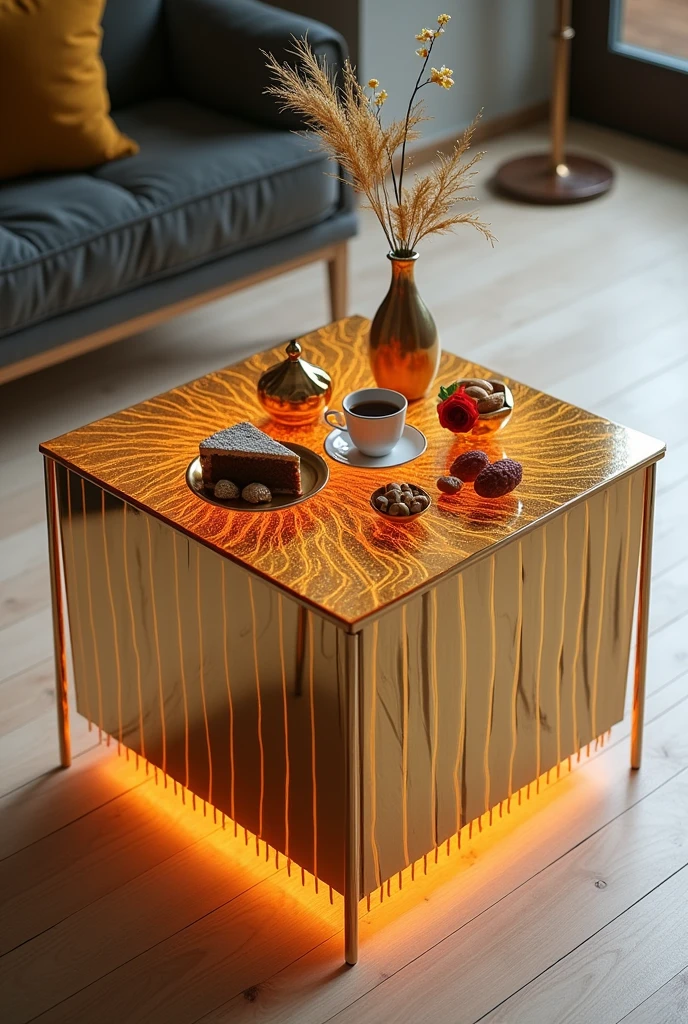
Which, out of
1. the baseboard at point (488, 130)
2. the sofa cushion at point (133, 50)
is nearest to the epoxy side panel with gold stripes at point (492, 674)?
the sofa cushion at point (133, 50)

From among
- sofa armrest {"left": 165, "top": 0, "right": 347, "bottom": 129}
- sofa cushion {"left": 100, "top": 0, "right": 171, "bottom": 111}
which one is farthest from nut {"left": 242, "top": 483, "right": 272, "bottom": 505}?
sofa cushion {"left": 100, "top": 0, "right": 171, "bottom": 111}

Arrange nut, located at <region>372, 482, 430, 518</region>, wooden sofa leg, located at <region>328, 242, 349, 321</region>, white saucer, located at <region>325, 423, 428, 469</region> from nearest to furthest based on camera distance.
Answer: nut, located at <region>372, 482, 430, 518</region>
white saucer, located at <region>325, 423, 428, 469</region>
wooden sofa leg, located at <region>328, 242, 349, 321</region>

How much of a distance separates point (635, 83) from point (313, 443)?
8.93ft

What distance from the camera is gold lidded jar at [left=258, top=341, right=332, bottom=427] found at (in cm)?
183

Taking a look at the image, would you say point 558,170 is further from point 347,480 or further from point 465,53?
point 347,480

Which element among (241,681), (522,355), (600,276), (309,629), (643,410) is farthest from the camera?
(600,276)

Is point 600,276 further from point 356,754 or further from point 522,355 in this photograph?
point 356,754

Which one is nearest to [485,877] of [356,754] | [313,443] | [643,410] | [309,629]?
[356,754]

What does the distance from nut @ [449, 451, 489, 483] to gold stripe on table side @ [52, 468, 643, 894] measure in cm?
11

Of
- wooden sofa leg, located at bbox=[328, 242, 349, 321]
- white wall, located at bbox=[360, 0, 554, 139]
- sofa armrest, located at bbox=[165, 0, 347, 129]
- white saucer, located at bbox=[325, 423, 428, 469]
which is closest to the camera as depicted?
white saucer, located at bbox=[325, 423, 428, 469]

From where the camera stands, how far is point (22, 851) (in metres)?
1.94

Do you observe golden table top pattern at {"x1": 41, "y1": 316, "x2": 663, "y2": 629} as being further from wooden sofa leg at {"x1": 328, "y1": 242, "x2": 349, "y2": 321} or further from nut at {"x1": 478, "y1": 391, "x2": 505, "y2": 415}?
wooden sofa leg at {"x1": 328, "y1": 242, "x2": 349, "y2": 321}

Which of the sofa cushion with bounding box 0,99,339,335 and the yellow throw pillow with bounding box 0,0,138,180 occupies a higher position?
the yellow throw pillow with bounding box 0,0,138,180

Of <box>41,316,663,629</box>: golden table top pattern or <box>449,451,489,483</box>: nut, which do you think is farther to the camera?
<box>449,451,489,483</box>: nut
